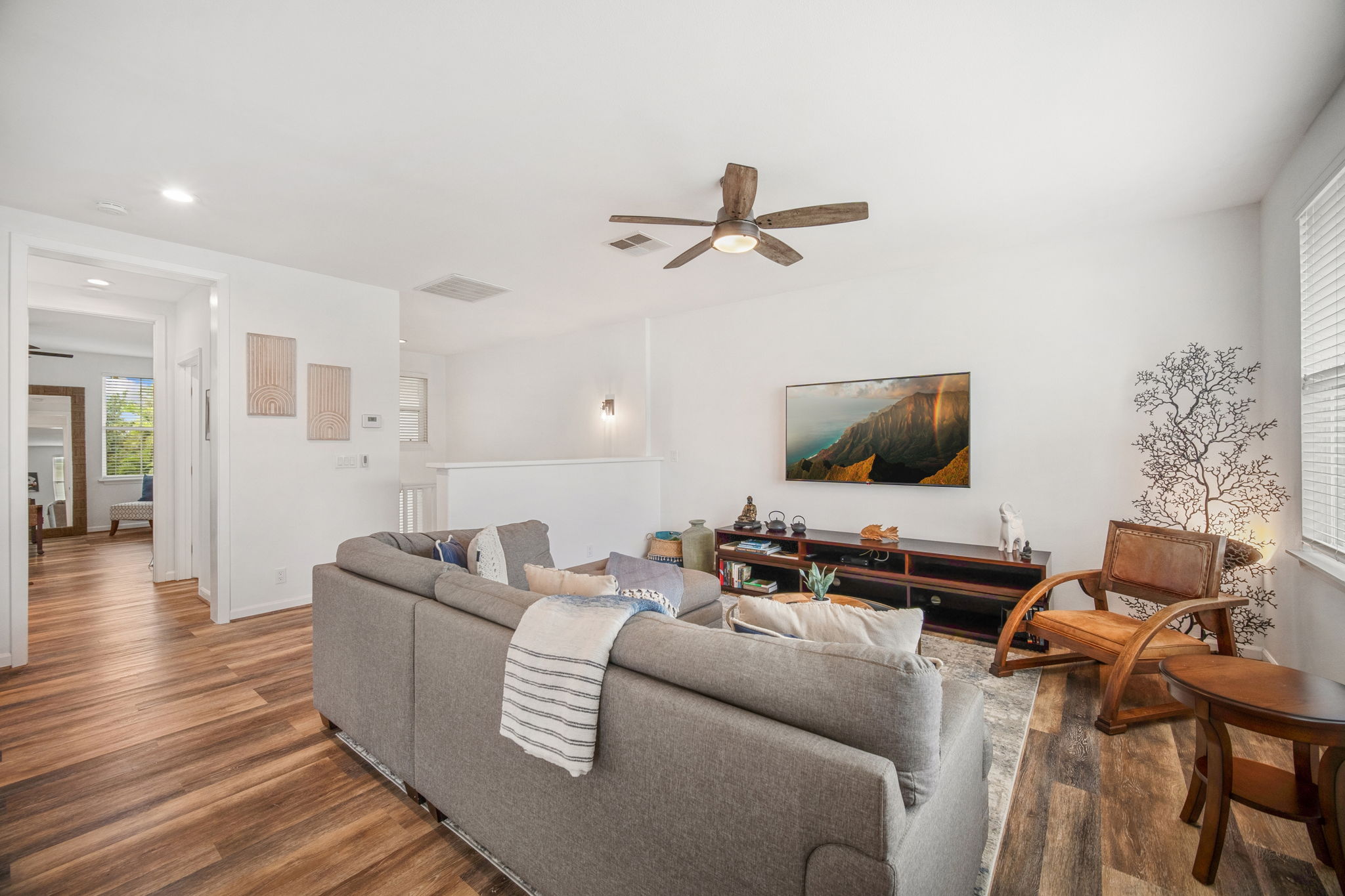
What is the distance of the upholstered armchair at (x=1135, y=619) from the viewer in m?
2.47

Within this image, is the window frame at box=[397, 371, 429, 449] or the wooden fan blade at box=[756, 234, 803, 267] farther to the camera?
the window frame at box=[397, 371, 429, 449]

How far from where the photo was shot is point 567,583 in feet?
6.28

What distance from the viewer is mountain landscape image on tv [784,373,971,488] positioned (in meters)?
4.10

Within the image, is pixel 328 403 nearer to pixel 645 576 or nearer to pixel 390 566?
pixel 390 566

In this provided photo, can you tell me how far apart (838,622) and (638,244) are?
301cm

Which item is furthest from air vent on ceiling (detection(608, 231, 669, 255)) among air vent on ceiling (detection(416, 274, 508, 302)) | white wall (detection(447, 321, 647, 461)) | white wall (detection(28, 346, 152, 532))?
white wall (detection(28, 346, 152, 532))

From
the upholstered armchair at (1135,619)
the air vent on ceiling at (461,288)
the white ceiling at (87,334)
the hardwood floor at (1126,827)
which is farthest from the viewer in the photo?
the white ceiling at (87,334)

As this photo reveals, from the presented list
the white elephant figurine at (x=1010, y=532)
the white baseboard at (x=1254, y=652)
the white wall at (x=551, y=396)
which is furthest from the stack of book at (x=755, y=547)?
the white baseboard at (x=1254, y=652)

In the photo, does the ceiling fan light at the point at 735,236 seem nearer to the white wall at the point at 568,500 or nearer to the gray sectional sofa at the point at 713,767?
the gray sectional sofa at the point at 713,767

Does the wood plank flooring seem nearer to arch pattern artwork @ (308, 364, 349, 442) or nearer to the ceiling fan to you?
arch pattern artwork @ (308, 364, 349, 442)

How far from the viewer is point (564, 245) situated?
12.5 ft

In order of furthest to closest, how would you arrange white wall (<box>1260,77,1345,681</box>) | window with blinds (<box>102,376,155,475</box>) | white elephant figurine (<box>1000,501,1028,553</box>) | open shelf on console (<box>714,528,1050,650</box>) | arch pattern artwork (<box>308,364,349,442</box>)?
window with blinds (<box>102,376,155,475</box>) < arch pattern artwork (<box>308,364,349,442</box>) < white elephant figurine (<box>1000,501,1028,553</box>) < open shelf on console (<box>714,528,1050,650</box>) < white wall (<box>1260,77,1345,681</box>)

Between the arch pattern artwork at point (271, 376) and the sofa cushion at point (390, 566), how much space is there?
249 cm

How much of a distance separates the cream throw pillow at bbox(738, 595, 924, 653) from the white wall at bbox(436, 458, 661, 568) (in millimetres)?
3141
